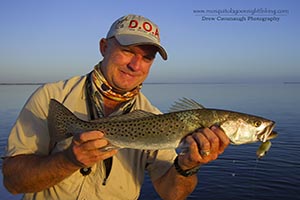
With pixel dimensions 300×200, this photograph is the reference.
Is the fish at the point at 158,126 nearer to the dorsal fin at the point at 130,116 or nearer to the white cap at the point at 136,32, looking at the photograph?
the dorsal fin at the point at 130,116

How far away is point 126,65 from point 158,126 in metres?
1.01

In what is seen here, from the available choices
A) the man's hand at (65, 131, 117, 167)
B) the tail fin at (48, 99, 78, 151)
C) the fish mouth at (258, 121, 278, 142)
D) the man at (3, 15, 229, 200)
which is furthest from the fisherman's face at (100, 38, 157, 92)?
the fish mouth at (258, 121, 278, 142)

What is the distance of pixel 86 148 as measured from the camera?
362 cm

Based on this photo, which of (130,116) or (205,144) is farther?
(130,116)

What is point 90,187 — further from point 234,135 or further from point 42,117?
point 234,135

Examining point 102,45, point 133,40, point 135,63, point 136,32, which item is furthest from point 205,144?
point 102,45

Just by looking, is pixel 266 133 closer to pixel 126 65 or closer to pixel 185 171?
pixel 185 171

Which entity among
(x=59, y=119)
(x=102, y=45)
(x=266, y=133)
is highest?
(x=102, y=45)

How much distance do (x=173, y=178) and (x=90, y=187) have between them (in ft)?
3.80

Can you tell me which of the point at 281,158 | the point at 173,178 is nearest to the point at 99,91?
the point at 173,178

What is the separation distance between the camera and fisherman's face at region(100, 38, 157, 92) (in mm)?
4691

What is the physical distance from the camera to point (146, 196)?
11.0 m

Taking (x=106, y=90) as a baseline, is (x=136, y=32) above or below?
above

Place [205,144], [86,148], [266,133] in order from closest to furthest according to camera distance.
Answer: [86,148]
[205,144]
[266,133]
